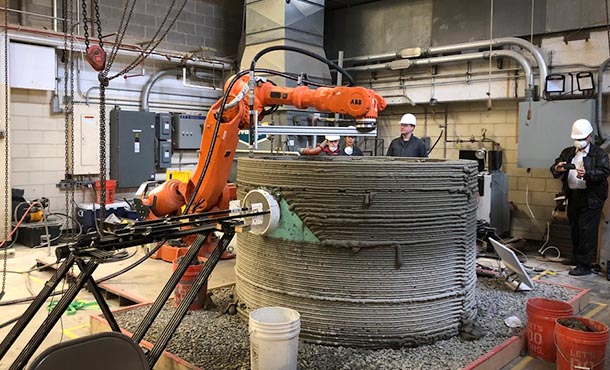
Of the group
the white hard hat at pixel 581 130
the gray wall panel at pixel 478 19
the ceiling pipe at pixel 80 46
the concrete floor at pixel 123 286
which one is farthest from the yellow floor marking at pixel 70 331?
the gray wall panel at pixel 478 19

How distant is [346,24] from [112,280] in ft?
19.7

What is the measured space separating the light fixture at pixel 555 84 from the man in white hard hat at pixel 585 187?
0.73 m

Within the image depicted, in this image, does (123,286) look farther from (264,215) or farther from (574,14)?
(574,14)

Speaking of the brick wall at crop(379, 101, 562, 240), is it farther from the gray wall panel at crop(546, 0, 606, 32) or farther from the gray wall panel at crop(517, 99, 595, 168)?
the gray wall panel at crop(546, 0, 606, 32)

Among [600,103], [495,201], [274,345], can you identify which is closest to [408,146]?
[495,201]

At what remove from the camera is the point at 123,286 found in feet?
13.8

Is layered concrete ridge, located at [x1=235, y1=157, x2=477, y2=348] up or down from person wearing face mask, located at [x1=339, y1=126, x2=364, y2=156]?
down

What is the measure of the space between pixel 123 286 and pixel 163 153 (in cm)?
405

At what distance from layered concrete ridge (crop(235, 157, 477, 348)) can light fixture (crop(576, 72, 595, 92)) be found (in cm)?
371

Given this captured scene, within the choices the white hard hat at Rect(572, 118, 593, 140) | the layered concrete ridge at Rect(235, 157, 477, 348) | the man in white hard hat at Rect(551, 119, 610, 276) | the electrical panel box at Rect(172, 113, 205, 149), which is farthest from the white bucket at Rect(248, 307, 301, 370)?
the electrical panel box at Rect(172, 113, 205, 149)

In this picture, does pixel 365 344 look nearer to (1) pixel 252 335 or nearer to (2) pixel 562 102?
(1) pixel 252 335

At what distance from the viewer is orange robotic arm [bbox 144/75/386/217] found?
3.52 meters

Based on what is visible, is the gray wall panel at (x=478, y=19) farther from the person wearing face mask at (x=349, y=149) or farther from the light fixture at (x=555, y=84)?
the person wearing face mask at (x=349, y=149)

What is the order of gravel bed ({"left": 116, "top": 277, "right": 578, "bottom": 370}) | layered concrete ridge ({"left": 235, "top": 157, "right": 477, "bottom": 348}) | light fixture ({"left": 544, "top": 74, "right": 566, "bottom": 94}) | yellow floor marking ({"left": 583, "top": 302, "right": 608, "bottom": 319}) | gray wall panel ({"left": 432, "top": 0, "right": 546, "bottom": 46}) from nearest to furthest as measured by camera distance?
gravel bed ({"left": 116, "top": 277, "right": 578, "bottom": 370})
layered concrete ridge ({"left": 235, "top": 157, "right": 477, "bottom": 348})
yellow floor marking ({"left": 583, "top": 302, "right": 608, "bottom": 319})
light fixture ({"left": 544, "top": 74, "right": 566, "bottom": 94})
gray wall panel ({"left": 432, "top": 0, "right": 546, "bottom": 46})
